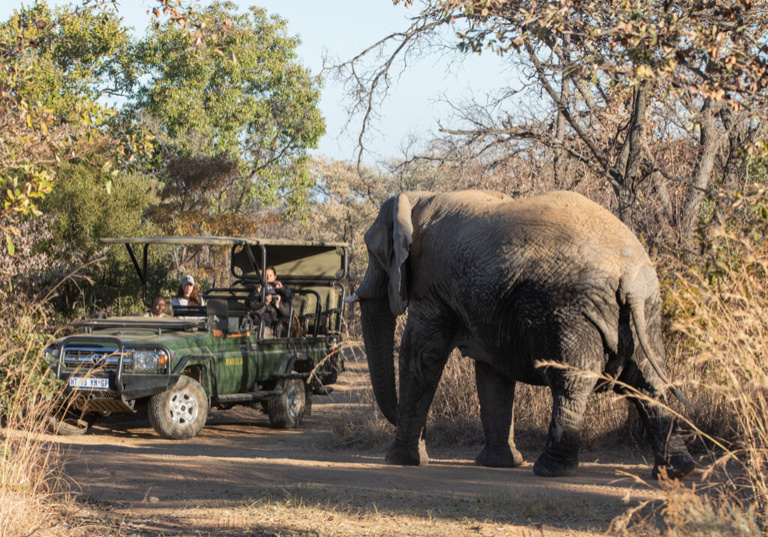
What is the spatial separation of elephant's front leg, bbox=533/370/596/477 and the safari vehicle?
248cm

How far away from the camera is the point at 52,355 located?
36.0 ft

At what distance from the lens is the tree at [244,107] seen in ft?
99.1

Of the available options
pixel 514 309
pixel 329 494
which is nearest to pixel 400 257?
pixel 514 309

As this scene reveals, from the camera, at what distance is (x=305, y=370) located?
1334 centimetres

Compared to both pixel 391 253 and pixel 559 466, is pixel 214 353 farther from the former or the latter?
pixel 559 466

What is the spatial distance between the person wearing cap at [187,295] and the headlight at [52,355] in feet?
6.24

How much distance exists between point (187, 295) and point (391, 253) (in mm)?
4373

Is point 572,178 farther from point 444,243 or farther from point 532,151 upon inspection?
point 444,243

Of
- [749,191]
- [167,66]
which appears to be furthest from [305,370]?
[167,66]

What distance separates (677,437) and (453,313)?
87.8 inches

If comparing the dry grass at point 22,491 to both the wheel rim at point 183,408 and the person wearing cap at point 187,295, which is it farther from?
the person wearing cap at point 187,295

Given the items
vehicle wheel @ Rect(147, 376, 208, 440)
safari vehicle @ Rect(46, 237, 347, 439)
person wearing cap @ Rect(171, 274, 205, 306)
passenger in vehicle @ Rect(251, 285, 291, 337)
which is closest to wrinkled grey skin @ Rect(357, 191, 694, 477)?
safari vehicle @ Rect(46, 237, 347, 439)

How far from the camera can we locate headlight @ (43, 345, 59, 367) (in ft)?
35.7

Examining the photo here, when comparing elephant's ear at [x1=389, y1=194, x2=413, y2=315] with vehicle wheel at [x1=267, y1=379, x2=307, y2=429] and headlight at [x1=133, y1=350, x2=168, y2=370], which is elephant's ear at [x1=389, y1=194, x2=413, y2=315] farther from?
vehicle wheel at [x1=267, y1=379, x2=307, y2=429]
